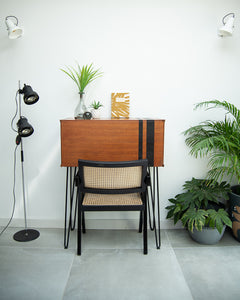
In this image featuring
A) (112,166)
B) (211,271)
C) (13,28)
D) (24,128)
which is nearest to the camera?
(112,166)

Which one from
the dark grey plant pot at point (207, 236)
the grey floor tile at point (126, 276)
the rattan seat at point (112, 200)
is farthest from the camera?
the dark grey plant pot at point (207, 236)

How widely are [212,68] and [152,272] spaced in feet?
6.51

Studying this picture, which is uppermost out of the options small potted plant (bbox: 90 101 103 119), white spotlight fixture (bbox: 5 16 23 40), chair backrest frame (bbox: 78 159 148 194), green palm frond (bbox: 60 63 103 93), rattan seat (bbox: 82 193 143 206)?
white spotlight fixture (bbox: 5 16 23 40)

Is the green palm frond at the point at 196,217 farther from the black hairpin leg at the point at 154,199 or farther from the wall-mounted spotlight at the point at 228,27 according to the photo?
the wall-mounted spotlight at the point at 228,27

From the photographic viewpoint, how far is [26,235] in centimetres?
258

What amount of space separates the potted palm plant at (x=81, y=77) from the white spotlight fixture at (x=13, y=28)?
0.53 m

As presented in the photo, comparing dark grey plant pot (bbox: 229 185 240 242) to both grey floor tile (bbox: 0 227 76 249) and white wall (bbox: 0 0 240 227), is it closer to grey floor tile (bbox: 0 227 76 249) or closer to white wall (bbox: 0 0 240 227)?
white wall (bbox: 0 0 240 227)

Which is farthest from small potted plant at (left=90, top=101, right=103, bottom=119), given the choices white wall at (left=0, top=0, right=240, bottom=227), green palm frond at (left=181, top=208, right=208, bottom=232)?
green palm frond at (left=181, top=208, right=208, bottom=232)

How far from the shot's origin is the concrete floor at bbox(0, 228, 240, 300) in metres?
1.78

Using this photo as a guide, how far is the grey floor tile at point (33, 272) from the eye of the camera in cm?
177

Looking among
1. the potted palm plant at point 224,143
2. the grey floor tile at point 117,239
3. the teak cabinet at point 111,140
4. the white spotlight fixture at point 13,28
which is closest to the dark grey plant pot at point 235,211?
the potted palm plant at point 224,143

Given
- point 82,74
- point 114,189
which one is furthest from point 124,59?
point 114,189

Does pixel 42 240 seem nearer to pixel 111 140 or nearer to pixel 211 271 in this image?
pixel 111 140

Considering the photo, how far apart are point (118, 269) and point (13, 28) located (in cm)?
230
